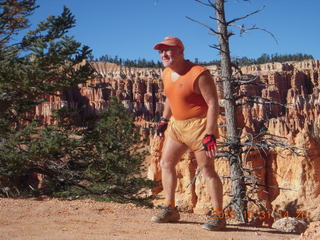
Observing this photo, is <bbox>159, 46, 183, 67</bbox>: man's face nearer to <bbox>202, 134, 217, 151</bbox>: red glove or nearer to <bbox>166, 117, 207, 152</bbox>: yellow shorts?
<bbox>166, 117, 207, 152</bbox>: yellow shorts

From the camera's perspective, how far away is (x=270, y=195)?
50.9 feet

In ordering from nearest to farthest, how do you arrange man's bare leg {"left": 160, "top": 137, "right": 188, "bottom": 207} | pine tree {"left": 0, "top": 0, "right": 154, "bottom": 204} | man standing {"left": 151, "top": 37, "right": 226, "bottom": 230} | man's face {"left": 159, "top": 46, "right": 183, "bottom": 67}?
man standing {"left": 151, "top": 37, "right": 226, "bottom": 230}, man's face {"left": 159, "top": 46, "right": 183, "bottom": 67}, man's bare leg {"left": 160, "top": 137, "right": 188, "bottom": 207}, pine tree {"left": 0, "top": 0, "right": 154, "bottom": 204}

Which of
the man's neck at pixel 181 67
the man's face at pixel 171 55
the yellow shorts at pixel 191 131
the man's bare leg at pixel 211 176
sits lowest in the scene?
Result: the man's bare leg at pixel 211 176

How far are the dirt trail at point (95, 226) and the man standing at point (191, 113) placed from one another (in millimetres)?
329

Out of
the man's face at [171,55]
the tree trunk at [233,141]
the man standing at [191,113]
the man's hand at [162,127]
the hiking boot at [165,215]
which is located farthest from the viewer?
the tree trunk at [233,141]

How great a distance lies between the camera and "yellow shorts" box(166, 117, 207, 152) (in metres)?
3.71

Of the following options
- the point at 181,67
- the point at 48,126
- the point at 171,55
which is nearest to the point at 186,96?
the point at 181,67

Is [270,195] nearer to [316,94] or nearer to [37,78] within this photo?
[37,78]

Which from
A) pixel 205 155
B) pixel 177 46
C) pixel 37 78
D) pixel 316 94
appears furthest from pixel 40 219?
pixel 316 94

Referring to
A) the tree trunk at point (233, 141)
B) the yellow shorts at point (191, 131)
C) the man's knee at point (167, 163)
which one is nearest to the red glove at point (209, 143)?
the yellow shorts at point (191, 131)

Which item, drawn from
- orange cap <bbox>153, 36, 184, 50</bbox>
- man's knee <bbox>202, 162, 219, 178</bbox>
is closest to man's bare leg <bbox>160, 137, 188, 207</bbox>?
man's knee <bbox>202, 162, 219, 178</bbox>

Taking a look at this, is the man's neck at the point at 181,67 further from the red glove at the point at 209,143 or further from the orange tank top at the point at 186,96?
the red glove at the point at 209,143

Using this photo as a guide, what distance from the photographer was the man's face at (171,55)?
3725 millimetres

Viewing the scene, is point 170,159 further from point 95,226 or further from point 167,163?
point 95,226
